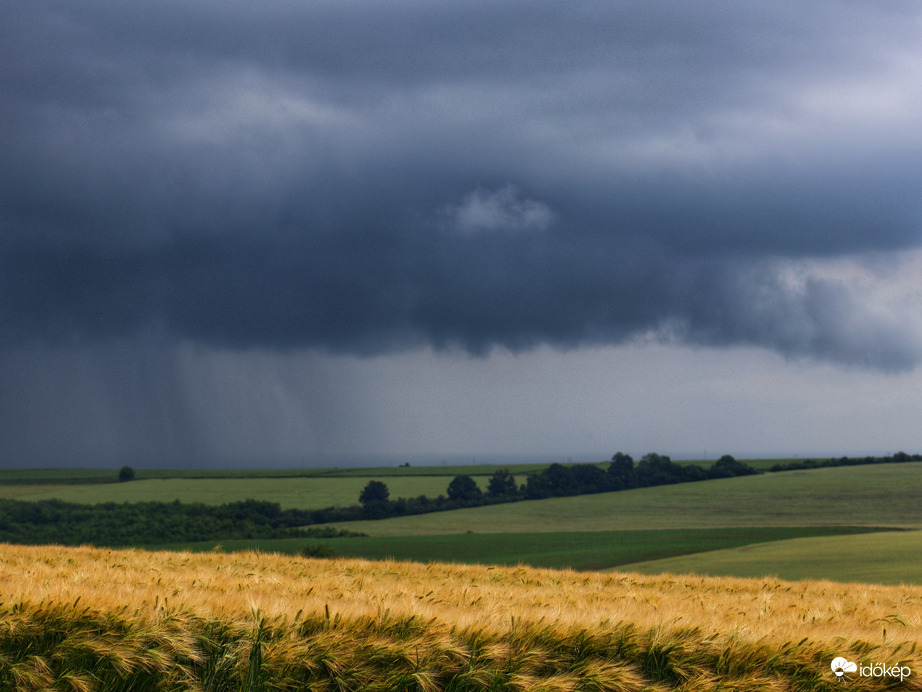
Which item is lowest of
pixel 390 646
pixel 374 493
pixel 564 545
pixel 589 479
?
pixel 374 493

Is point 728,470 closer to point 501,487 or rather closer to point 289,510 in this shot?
point 501,487

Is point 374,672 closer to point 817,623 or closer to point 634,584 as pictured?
point 817,623

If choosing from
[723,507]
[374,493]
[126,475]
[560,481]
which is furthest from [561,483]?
[126,475]

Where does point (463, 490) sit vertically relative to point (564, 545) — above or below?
below

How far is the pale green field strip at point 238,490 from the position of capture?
116 metres

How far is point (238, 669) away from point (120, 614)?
3.76 feet

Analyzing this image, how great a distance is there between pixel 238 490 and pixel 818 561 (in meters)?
113

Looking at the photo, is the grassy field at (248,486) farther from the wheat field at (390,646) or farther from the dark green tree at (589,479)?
the wheat field at (390,646)

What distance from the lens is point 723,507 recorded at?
3118 inches

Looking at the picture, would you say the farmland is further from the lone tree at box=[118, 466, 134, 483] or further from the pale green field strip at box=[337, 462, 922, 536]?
the lone tree at box=[118, 466, 134, 483]

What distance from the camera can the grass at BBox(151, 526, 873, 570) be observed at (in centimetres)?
4638

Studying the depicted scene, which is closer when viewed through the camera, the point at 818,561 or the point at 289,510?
the point at 818,561

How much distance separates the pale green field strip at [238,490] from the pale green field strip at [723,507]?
25555 millimetres

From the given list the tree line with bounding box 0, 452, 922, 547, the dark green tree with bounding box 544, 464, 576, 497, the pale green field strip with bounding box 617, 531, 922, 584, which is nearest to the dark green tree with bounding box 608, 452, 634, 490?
the tree line with bounding box 0, 452, 922, 547
